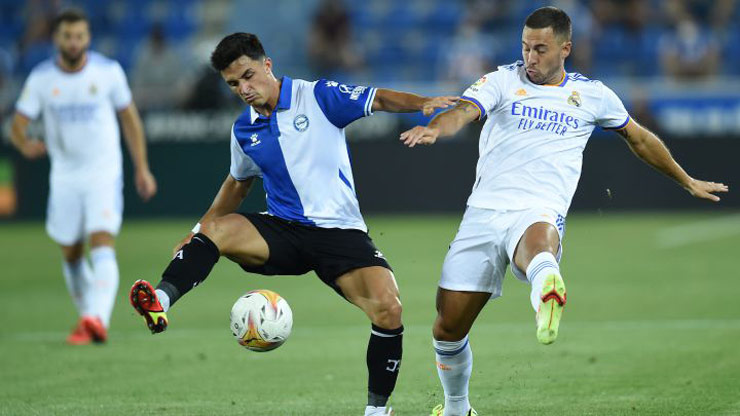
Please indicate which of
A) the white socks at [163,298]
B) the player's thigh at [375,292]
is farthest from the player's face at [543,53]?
the white socks at [163,298]

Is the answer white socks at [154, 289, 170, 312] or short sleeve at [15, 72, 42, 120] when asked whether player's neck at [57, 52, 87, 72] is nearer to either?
short sleeve at [15, 72, 42, 120]

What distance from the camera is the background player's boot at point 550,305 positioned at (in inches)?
221

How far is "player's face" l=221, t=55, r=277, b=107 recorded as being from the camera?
6.45 meters

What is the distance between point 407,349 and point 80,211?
2.91 meters

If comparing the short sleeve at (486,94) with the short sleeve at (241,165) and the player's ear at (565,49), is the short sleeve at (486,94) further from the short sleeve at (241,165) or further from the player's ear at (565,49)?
the short sleeve at (241,165)

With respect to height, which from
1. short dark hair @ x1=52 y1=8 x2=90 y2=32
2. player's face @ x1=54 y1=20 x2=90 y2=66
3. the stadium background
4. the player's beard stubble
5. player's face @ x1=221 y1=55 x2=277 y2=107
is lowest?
the stadium background

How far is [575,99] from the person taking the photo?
21.4ft

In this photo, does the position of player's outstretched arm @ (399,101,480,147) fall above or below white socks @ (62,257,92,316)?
above

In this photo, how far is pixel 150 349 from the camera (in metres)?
9.42

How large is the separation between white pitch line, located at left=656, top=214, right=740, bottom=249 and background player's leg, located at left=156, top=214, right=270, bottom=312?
10.2 metres

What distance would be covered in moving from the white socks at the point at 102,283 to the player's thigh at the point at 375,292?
3.64 m

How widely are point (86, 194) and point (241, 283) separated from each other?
151 inches

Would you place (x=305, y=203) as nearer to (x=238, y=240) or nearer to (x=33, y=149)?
(x=238, y=240)

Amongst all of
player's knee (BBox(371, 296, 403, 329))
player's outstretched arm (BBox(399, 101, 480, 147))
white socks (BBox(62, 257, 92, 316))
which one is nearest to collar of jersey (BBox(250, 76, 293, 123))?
player's outstretched arm (BBox(399, 101, 480, 147))
